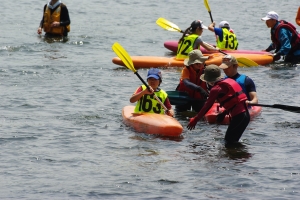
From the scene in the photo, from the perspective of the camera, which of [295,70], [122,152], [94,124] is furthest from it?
[295,70]

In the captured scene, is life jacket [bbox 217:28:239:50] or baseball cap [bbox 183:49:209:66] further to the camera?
life jacket [bbox 217:28:239:50]

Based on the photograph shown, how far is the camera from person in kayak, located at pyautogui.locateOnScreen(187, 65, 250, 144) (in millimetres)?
9180

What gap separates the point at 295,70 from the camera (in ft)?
52.2

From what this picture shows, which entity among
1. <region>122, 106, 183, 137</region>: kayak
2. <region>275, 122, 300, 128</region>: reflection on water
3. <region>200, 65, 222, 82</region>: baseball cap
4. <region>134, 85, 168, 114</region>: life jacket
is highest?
<region>200, 65, 222, 82</region>: baseball cap

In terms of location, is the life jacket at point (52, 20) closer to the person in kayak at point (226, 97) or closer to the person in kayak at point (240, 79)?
the person in kayak at point (240, 79)

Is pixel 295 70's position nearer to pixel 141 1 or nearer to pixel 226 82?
pixel 226 82

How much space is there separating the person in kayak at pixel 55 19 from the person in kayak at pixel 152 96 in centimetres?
777

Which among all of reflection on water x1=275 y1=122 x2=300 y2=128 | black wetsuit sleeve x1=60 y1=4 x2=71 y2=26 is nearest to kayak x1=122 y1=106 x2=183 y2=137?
reflection on water x1=275 y1=122 x2=300 y2=128

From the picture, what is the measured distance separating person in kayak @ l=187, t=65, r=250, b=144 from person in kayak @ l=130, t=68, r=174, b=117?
106 cm

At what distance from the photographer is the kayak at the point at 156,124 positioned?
10203 millimetres

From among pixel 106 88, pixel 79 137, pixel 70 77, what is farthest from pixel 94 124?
pixel 70 77

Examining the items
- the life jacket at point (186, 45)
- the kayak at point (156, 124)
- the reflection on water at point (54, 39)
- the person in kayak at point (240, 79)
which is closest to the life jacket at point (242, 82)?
the person in kayak at point (240, 79)

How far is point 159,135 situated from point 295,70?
20.9 feet

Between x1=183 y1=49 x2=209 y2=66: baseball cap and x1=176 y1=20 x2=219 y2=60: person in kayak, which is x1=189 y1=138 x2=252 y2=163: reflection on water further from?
x1=176 y1=20 x2=219 y2=60: person in kayak
